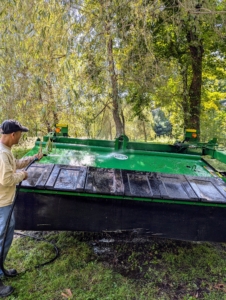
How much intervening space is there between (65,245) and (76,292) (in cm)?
74

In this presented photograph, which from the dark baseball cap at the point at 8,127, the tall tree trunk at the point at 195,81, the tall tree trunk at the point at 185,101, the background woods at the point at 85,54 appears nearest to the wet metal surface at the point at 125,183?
the dark baseball cap at the point at 8,127

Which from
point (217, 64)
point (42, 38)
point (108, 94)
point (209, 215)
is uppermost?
point (217, 64)

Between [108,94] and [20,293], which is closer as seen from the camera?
[20,293]

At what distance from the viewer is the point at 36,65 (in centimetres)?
307

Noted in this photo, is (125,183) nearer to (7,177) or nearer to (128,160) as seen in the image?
(128,160)

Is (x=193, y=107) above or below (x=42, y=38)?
below

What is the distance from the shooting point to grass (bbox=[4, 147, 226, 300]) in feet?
6.88

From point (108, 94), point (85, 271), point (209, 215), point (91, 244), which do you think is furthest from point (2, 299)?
point (108, 94)

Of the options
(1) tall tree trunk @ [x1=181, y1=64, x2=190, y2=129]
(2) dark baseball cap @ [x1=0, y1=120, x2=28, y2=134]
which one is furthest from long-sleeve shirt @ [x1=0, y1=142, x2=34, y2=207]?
(1) tall tree trunk @ [x1=181, y1=64, x2=190, y2=129]

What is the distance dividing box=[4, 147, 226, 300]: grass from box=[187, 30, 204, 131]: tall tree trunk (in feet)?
14.5

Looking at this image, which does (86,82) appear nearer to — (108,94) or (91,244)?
(108,94)

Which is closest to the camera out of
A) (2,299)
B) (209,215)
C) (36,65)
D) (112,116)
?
(2,299)

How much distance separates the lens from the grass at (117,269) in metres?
2.10

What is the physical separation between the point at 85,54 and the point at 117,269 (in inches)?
121
